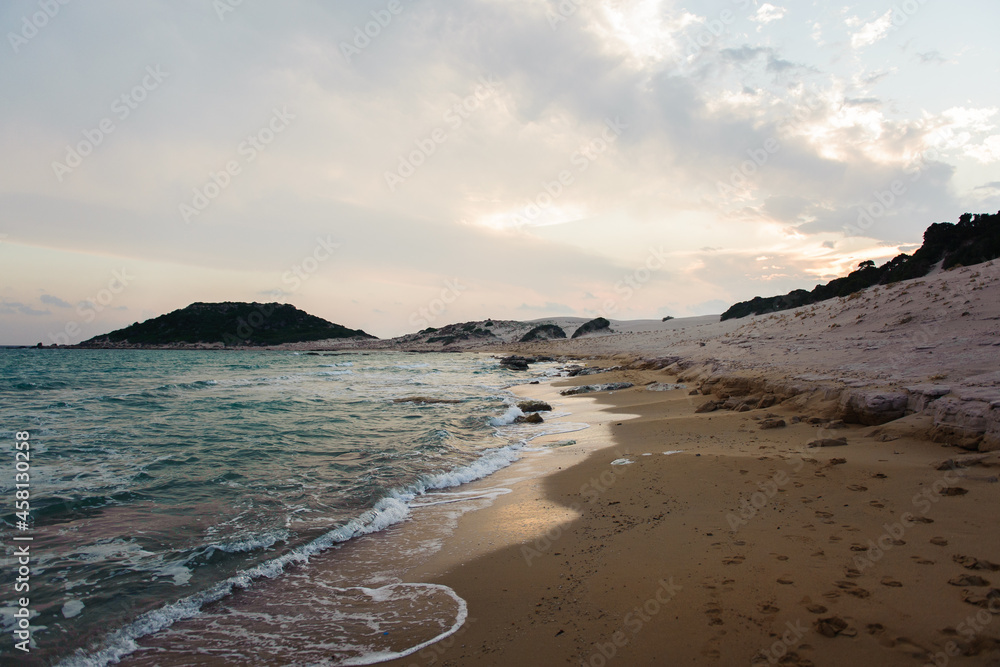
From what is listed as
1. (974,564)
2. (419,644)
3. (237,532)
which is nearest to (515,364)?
(237,532)

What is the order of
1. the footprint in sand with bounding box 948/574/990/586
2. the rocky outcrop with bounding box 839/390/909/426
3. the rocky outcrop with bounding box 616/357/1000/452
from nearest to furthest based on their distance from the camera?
the footprint in sand with bounding box 948/574/990/586 < the rocky outcrop with bounding box 616/357/1000/452 < the rocky outcrop with bounding box 839/390/909/426

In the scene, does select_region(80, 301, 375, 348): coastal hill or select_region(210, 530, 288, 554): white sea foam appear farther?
select_region(80, 301, 375, 348): coastal hill

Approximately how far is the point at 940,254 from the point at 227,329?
133 m

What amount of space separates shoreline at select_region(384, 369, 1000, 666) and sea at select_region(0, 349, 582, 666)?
0.82 metres

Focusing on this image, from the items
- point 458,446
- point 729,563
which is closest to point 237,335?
point 458,446

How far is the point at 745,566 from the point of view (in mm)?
4254

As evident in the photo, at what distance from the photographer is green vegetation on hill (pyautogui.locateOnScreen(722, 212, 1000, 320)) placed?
22.5 meters

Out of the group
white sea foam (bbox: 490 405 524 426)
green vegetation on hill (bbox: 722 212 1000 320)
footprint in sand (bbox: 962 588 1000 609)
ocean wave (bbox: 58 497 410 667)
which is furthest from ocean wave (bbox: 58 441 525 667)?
green vegetation on hill (bbox: 722 212 1000 320)

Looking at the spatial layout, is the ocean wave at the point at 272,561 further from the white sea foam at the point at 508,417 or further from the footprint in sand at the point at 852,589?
the white sea foam at the point at 508,417

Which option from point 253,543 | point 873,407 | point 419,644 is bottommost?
point 419,644

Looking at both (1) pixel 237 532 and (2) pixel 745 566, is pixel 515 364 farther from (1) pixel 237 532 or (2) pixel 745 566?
(2) pixel 745 566

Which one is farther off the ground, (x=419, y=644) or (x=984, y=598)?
(x=984, y=598)

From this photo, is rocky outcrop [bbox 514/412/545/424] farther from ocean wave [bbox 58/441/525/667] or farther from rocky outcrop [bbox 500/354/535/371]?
rocky outcrop [bbox 500/354/535/371]

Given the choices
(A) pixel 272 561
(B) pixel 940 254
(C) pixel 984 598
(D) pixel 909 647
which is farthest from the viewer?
(B) pixel 940 254
